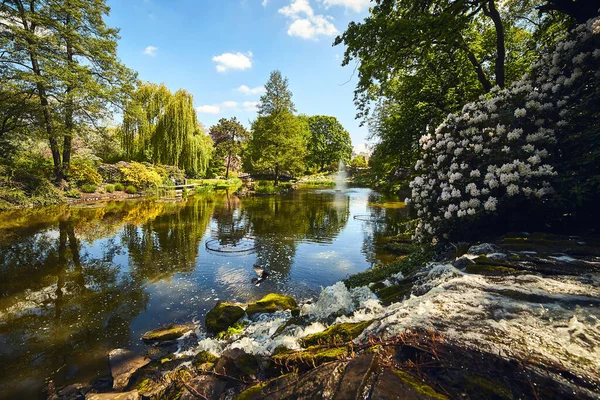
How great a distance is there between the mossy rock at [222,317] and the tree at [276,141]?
1215 inches

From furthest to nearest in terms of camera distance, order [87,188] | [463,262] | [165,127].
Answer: [165,127]
[87,188]
[463,262]

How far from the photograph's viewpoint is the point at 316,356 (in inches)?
97.7

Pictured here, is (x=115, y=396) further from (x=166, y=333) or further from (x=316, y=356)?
(x=316, y=356)

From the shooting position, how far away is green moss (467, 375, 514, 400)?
1.56 meters

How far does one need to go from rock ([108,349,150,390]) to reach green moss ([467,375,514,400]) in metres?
4.47

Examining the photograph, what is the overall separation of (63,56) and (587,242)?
28144mm

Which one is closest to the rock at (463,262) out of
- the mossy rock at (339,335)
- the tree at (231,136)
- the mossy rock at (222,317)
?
the mossy rock at (339,335)

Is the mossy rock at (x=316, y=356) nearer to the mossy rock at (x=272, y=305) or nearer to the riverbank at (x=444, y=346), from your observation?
the riverbank at (x=444, y=346)

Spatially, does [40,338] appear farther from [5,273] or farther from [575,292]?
[575,292]

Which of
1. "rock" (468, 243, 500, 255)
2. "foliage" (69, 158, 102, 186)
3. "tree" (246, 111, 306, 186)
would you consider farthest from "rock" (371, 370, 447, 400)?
"tree" (246, 111, 306, 186)

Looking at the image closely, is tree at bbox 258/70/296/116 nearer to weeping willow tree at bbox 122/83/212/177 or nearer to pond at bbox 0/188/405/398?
weeping willow tree at bbox 122/83/212/177

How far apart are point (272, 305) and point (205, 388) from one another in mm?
3203

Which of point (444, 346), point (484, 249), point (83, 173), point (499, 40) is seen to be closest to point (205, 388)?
point (444, 346)

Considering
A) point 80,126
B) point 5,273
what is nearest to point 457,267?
point 5,273
